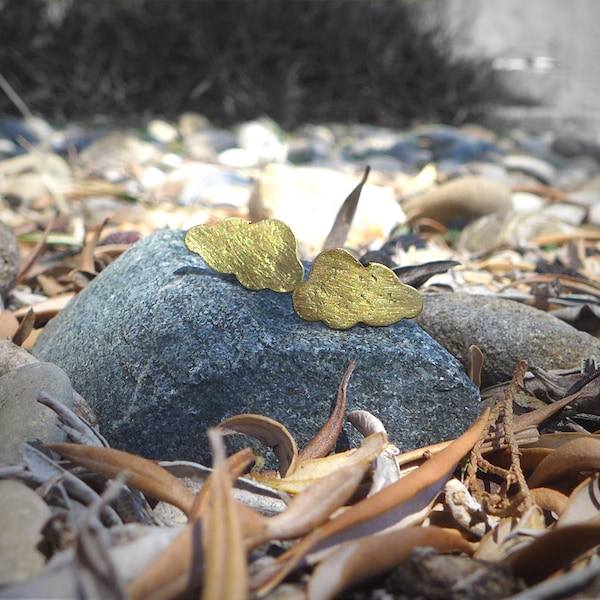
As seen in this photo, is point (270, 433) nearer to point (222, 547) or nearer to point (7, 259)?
point (222, 547)

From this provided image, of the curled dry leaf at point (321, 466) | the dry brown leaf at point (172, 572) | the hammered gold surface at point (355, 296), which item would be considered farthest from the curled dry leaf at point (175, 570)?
the hammered gold surface at point (355, 296)

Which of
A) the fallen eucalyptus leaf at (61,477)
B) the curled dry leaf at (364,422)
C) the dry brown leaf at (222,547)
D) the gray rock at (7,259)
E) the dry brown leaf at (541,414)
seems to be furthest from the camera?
the gray rock at (7,259)

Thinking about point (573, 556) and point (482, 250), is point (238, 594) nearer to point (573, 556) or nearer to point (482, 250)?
point (573, 556)

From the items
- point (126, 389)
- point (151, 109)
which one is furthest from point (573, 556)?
point (151, 109)

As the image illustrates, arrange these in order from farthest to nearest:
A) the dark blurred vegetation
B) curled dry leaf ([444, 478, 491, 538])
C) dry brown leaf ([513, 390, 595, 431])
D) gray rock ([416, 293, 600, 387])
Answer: the dark blurred vegetation
gray rock ([416, 293, 600, 387])
dry brown leaf ([513, 390, 595, 431])
curled dry leaf ([444, 478, 491, 538])

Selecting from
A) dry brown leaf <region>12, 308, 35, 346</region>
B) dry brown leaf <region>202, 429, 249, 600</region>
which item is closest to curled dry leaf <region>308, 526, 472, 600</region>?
dry brown leaf <region>202, 429, 249, 600</region>

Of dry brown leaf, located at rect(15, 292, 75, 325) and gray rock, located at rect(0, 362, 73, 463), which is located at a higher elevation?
gray rock, located at rect(0, 362, 73, 463)

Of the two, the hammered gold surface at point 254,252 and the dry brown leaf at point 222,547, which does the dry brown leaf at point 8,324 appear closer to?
the hammered gold surface at point 254,252

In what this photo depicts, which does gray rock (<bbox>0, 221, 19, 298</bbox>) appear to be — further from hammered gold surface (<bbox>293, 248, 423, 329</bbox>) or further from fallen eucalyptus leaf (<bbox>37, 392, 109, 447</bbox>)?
hammered gold surface (<bbox>293, 248, 423, 329</bbox>)
